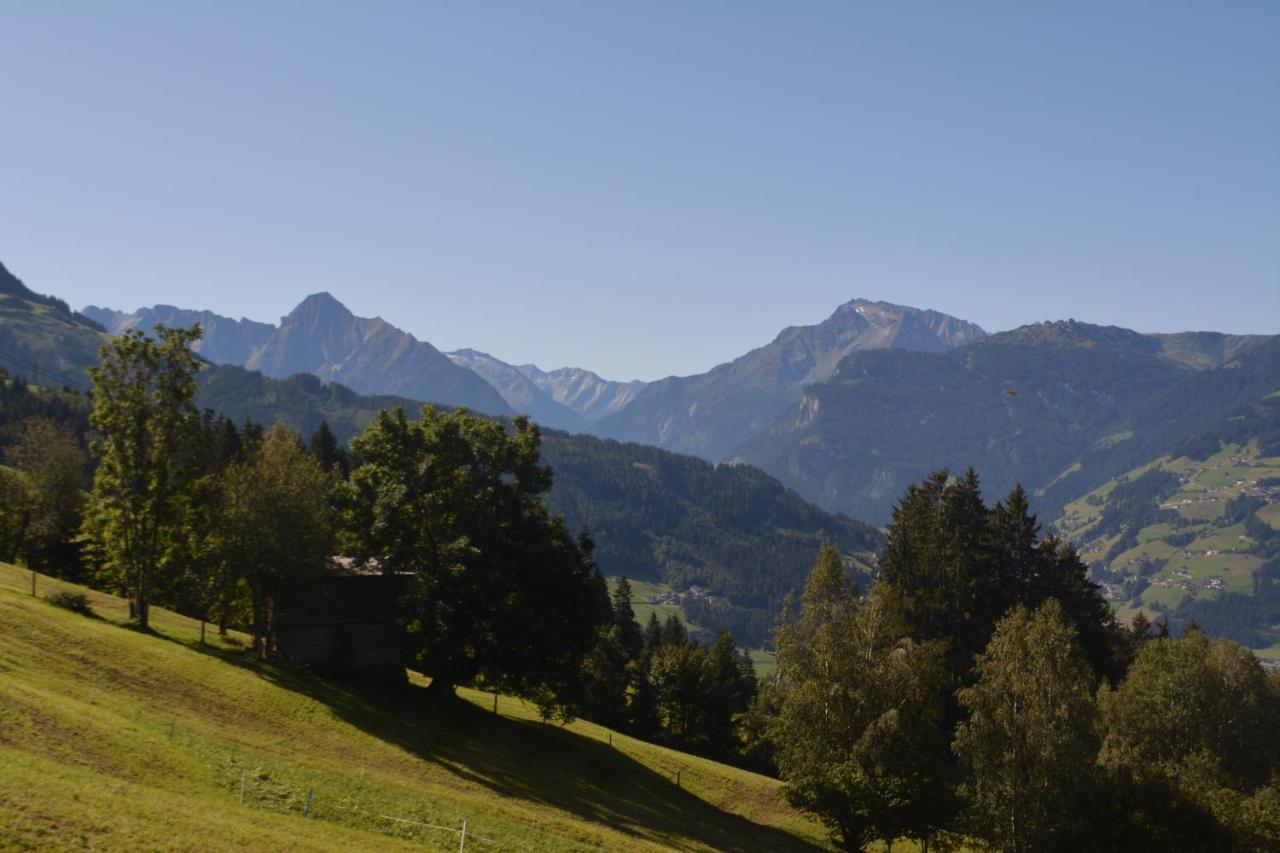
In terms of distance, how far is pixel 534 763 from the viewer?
5100 centimetres

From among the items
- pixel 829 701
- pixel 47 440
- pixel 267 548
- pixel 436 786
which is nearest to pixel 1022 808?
pixel 829 701

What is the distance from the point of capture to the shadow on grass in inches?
1778

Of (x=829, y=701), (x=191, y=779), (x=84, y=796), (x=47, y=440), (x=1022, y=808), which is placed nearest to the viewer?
(x=84, y=796)

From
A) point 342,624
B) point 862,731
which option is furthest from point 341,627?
point 862,731

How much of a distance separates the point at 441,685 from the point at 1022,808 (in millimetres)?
34768

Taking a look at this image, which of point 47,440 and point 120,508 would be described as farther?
point 47,440

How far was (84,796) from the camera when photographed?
25578mm

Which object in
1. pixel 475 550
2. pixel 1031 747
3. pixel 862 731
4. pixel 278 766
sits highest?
pixel 475 550

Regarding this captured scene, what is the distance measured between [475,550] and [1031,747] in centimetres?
3198

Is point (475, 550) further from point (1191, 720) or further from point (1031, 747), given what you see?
point (1191, 720)

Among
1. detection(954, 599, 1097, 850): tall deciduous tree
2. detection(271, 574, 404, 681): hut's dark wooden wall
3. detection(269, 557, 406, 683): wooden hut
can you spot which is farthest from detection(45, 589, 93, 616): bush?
detection(954, 599, 1097, 850): tall deciduous tree

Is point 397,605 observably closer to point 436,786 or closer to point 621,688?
point 436,786

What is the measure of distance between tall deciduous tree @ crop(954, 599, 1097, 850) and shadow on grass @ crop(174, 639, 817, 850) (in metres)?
11.1

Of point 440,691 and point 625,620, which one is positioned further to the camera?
point 625,620
